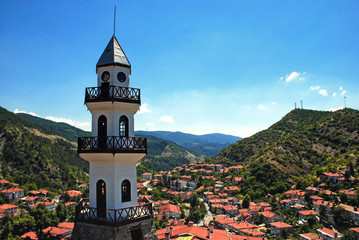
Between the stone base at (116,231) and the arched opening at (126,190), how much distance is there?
1.16m

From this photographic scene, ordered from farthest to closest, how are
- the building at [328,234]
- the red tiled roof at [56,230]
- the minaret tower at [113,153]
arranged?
the red tiled roof at [56,230]
the building at [328,234]
the minaret tower at [113,153]

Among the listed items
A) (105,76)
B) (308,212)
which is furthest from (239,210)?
(105,76)

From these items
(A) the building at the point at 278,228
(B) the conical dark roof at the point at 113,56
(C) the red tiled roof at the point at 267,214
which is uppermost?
(B) the conical dark roof at the point at 113,56

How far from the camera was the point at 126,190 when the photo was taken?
33.6 ft

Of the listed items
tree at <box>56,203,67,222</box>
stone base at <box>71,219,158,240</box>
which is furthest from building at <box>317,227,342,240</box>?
tree at <box>56,203,67,222</box>

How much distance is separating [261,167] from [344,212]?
3834cm

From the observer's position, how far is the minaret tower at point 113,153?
9.50 m

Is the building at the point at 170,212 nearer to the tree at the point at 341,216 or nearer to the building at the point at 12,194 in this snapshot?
the tree at the point at 341,216

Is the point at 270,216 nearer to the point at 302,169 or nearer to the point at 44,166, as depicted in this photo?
the point at 302,169

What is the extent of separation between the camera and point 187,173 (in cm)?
11775

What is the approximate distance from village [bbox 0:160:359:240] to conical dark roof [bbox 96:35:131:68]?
26.9 meters

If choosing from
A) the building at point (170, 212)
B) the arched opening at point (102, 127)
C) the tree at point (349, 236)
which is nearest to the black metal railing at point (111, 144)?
the arched opening at point (102, 127)

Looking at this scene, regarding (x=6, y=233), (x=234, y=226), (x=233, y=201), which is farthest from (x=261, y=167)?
(x=6, y=233)

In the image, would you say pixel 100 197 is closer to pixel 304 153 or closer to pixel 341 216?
pixel 341 216
